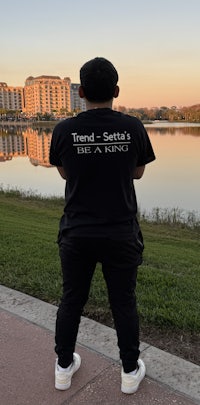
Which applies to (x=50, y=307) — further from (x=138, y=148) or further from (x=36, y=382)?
(x=138, y=148)

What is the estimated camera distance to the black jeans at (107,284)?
217cm

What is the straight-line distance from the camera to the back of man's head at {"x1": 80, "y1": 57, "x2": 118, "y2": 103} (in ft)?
Answer: 6.59

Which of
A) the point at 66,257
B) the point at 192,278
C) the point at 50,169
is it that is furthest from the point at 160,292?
the point at 50,169

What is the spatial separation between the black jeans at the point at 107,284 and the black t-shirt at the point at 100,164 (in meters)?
Result: 0.09

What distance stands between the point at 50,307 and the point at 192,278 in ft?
6.60

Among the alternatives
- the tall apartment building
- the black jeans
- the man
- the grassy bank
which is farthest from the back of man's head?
the tall apartment building

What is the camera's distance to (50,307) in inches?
137

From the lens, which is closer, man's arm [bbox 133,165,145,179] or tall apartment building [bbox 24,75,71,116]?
man's arm [bbox 133,165,145,179]

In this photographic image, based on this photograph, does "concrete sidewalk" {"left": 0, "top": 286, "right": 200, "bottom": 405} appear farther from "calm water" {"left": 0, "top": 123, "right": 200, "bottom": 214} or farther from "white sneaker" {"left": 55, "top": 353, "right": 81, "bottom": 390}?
"calm water" {"left": 0, "top": 123, "right": 200, "bottom": 214}

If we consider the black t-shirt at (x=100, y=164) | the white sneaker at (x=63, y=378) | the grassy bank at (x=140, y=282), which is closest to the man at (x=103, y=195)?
the black t-shirt at (x=100, y=164)

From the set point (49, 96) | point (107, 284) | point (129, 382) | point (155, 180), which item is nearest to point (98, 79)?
point (107, 284)

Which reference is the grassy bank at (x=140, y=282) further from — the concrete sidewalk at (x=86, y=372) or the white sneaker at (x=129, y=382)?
the white sneaker at (x=129, y=382)

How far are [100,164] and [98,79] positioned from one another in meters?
0.43

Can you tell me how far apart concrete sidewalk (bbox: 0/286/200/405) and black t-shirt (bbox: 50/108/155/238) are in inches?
39.5
